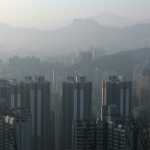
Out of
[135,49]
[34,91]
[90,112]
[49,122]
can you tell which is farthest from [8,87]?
[135,49]

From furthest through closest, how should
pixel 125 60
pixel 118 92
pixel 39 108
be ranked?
pixel 125 60, pixel 118 92, pixel 39 108

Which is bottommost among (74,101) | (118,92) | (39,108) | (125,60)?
(39,108)

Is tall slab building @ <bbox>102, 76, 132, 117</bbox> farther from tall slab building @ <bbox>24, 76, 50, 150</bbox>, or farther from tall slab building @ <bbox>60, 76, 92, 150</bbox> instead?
tall slab building @ <bbox>24, 76, 50, 150</bbox>

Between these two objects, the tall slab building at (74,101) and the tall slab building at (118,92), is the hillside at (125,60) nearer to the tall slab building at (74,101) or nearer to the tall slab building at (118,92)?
the tall slab building at (118,92)

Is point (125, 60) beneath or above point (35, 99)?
above

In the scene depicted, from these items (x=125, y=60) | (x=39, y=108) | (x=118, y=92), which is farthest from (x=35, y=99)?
(x=125, y=60)

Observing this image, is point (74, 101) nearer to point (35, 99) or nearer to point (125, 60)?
point (35, 99)

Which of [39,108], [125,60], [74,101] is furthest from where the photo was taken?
[125,60]

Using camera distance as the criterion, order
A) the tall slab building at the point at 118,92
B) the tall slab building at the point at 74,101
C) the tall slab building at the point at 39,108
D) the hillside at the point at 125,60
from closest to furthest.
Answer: the tall slab building at the point at 39,108
the tall slab building at the point at 74,101
the tall slab building at the point at 118,92
the hillside at the point at 125,60

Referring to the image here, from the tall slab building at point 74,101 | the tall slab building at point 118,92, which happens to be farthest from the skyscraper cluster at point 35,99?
the tall slab building at point 118,92

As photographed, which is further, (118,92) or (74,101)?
(118,92)

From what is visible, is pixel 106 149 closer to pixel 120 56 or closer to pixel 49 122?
pixel 49 122
